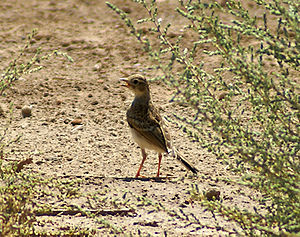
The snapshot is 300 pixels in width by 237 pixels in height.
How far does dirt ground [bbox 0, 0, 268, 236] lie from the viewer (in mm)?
4535

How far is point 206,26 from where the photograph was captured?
3.39 m

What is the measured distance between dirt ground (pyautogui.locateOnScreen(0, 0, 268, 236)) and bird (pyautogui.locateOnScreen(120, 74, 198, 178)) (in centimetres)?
29

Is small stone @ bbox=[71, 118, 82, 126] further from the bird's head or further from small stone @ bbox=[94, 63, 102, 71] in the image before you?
small stone @ bbox=[94, 63, 102, 71]

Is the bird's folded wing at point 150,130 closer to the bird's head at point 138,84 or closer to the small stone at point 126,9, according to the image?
the bird's head at point 138,84

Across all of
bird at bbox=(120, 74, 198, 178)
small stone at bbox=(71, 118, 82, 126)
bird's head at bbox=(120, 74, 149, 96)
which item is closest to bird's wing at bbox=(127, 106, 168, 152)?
Answer: bird at bbox=(120, 74, 198, 178)

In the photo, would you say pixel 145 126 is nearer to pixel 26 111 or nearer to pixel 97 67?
pixel 26 111

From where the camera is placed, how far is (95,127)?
23.4ft

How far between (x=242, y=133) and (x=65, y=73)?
565cm

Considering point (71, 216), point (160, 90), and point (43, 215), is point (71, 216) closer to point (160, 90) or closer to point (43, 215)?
point (43, 215)

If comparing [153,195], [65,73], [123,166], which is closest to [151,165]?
[123,166]

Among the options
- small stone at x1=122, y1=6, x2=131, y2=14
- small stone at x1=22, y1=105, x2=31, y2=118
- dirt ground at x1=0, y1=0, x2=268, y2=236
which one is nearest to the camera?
dirt ground at x1=0, y1=0, x2=268, y2=236

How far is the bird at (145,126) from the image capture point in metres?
6.05

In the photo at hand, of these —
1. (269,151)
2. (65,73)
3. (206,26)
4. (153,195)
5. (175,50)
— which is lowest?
(65,73)

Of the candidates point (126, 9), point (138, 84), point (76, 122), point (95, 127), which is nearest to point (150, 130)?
point (138, 84)
